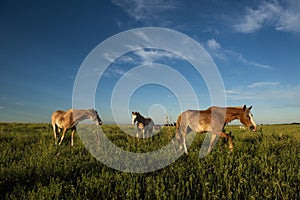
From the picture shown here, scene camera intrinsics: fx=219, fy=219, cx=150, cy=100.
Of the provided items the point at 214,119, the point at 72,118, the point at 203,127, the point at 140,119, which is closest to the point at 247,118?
the point at 214,119

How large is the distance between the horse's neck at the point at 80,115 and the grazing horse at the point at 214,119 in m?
6.37

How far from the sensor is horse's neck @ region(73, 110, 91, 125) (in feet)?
45.5

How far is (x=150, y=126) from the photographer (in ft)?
71.7

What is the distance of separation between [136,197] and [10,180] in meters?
3.38

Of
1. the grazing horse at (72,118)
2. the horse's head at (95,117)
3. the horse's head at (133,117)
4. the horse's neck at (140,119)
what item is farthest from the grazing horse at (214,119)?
the horse's neck at (140,119)

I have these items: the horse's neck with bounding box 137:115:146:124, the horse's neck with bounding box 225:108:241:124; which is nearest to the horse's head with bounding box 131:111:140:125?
the horse's neck with bounding box 137:115:146:124

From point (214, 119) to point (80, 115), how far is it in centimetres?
853

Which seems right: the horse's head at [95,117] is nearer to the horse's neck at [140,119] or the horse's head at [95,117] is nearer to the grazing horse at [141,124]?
the grazing horse at [141,124]

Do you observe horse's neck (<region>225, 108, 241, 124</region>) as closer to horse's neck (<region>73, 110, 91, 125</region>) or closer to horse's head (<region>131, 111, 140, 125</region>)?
horse's neck (<region>73, 110, 91, 125</region>)

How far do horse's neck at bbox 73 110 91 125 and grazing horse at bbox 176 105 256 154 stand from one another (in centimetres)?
637

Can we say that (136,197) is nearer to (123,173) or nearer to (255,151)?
(123,173)

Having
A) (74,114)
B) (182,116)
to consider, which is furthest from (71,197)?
(74,114)

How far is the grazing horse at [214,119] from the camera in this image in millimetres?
9953

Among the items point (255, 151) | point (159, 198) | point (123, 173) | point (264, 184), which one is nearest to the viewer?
point (159, 198)
